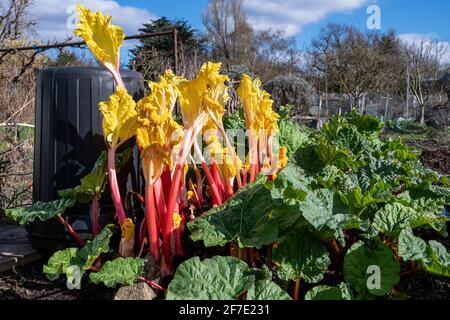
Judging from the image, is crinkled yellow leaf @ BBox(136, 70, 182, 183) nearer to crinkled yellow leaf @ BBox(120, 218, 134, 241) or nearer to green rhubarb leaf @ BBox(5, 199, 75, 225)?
crinkled yellow leaf @ BBox(120, 218, 134, 241)

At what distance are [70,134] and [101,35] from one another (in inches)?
17.2

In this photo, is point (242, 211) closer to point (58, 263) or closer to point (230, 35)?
point (58, 263)

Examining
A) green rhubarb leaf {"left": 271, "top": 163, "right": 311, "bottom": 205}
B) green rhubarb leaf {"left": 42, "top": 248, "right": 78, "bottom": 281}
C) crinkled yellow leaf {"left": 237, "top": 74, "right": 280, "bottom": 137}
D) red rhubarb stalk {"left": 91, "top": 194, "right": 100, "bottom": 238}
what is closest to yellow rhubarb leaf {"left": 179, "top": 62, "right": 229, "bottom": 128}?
crinkled yellow leaf {"left": 237, "top": 74, "right": 280, "bottom": 137}

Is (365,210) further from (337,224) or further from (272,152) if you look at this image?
(272,152)

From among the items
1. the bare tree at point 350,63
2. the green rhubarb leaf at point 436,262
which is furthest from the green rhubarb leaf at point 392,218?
the bare tree at point 350,63

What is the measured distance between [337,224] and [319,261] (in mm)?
168

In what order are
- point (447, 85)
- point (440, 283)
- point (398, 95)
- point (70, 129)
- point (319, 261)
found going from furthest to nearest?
1. point (398, 95)
2. point (447, 85)
3. point (70, 129)
4. point (440, 283)
5. point (319, 261)

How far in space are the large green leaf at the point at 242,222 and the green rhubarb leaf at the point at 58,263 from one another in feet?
1.51

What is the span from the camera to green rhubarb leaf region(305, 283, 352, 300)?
139cm

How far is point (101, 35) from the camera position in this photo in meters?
1.93

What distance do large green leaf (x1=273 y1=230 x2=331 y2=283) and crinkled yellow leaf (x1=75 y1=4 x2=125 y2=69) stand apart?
1028mm

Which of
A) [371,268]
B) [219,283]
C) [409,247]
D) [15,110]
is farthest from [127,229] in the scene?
[15,110]
